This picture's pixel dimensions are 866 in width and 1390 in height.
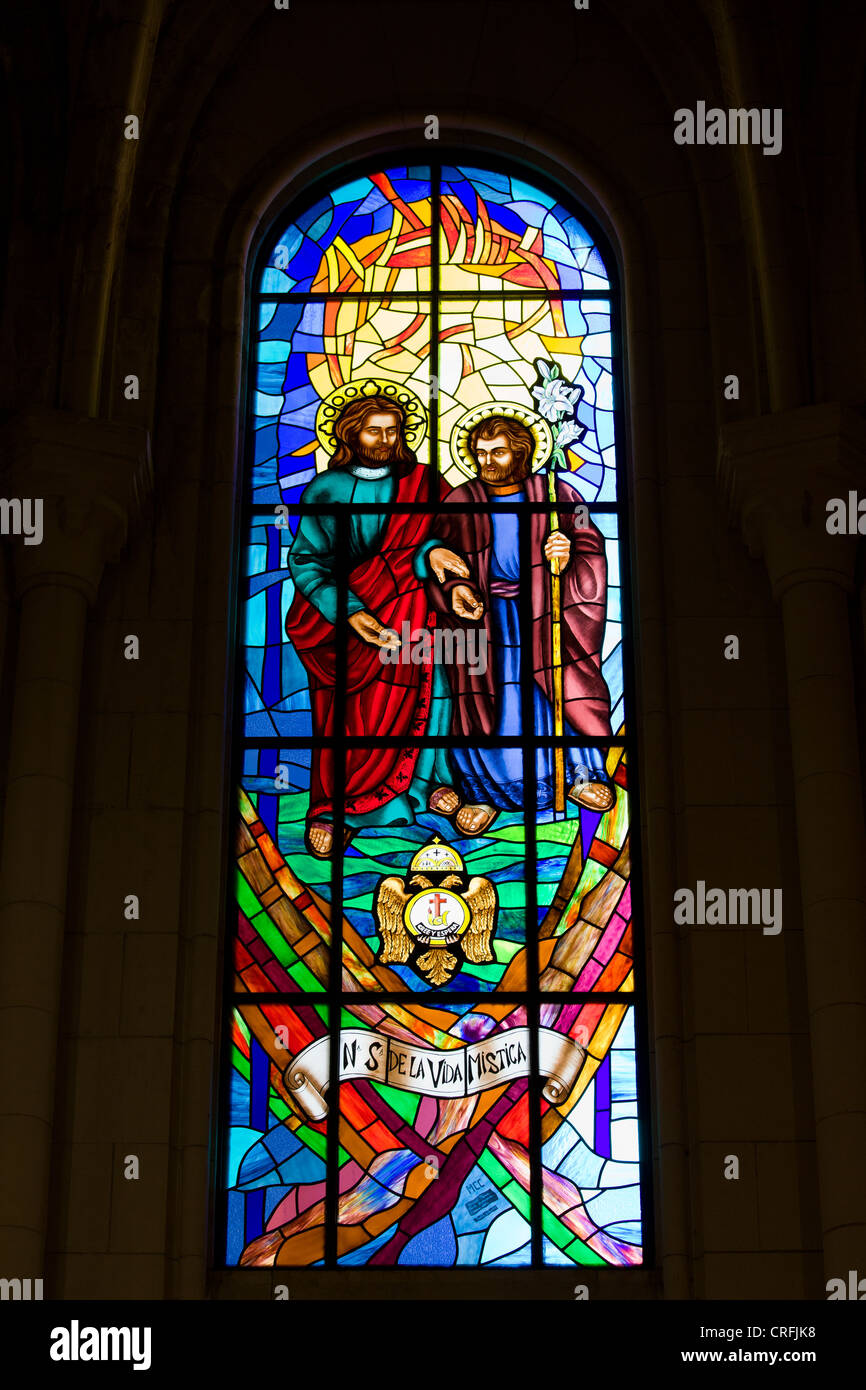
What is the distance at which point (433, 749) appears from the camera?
9570mm

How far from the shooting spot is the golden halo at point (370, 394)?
10.3m

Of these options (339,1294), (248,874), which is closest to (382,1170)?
(339,1294)

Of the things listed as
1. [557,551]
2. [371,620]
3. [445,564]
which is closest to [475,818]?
[371,620]

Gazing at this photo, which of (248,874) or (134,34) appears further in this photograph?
(134,34)

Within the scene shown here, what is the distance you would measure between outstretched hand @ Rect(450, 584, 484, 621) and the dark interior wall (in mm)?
775

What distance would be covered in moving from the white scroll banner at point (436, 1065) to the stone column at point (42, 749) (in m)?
1.13

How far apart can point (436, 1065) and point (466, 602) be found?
7.50 feet

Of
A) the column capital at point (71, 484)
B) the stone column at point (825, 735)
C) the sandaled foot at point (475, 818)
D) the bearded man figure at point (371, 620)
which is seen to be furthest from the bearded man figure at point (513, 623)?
the column capital at point (71, 484)

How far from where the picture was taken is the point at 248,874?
9.34 metres

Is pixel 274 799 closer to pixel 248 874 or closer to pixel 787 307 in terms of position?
pixel 248 874

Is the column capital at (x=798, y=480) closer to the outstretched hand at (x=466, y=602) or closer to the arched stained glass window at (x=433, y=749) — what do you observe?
the arched stained glass window at (x=433, y=749)

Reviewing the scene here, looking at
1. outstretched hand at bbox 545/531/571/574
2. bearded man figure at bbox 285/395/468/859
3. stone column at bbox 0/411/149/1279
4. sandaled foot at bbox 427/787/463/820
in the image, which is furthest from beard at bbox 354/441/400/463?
sandaled foot at bbox 427/787/463/820

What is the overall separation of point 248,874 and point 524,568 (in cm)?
203
